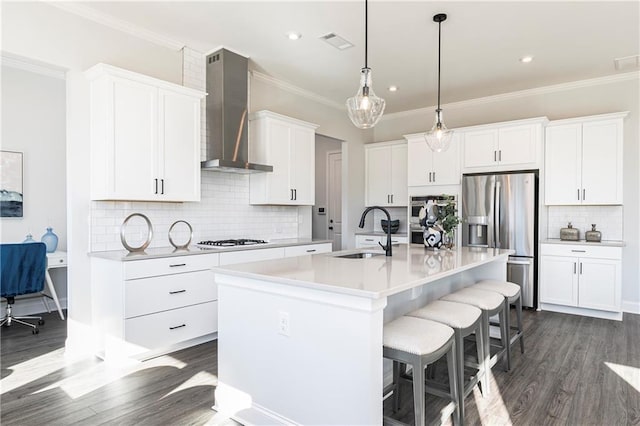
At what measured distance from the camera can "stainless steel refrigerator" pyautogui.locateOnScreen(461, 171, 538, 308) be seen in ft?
15.7

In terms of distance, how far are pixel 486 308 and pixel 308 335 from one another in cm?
138

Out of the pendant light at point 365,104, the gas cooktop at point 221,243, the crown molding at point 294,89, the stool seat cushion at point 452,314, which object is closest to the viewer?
the stool seat cushion at point 452,314

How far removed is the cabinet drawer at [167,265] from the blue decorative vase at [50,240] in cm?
226

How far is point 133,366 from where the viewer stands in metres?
3.00

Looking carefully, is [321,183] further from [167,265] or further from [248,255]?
[167,265]

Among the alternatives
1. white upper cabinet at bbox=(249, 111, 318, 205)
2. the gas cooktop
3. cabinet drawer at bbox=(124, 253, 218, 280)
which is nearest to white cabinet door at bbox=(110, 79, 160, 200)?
cabinet drawer at bbox=(124, 253, 218, 280)

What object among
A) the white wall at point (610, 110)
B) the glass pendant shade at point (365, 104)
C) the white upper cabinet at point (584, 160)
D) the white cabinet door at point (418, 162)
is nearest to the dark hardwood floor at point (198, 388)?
the white wall at point (610, 110)

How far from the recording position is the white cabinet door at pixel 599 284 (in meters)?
4.36

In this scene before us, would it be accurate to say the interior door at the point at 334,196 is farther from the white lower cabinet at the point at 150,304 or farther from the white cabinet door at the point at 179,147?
the white lower cabinet at the point at 150,304

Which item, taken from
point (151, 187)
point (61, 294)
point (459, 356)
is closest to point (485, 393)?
point (459, 356)

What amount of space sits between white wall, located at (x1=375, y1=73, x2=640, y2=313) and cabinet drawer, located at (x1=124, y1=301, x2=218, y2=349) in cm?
450

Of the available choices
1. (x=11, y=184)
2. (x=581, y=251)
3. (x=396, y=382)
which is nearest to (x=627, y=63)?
(x=581, y=251)

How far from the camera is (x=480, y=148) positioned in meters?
5.27

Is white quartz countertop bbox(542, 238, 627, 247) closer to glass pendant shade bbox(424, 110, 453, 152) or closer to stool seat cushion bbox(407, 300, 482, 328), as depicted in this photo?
glass pendant shade bbox(424, 110, 453, 152)
